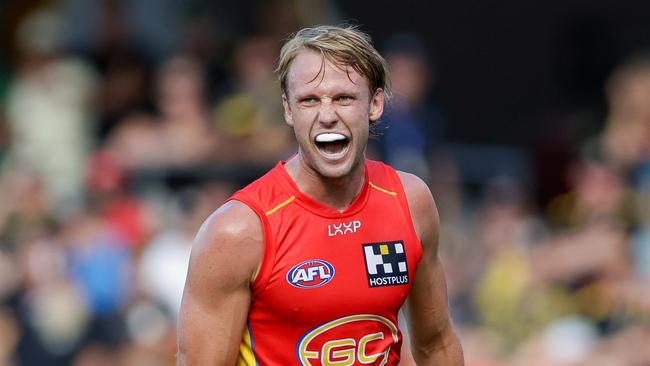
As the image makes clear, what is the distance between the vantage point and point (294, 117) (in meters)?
4.75

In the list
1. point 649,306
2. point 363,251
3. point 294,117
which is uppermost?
point 294,117

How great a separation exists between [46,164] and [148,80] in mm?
1156

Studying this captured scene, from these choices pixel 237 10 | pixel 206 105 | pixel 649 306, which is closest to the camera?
pixel 649 306

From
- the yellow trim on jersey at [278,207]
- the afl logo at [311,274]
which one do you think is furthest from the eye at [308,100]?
the afl logo at [311,274]

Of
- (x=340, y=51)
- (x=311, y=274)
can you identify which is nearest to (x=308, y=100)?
(x=340, y=51)

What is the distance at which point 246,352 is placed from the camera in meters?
4.86

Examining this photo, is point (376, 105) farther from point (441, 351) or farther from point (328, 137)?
point (441, 351)

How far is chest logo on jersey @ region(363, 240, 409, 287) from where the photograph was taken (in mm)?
4824

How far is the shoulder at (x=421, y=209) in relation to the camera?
16.4 feet

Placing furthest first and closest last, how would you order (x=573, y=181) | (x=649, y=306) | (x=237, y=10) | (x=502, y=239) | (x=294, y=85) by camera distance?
1. (x=237, y=10)
2. (x=573, y=181)
3. (x=502, y=239)
4. (x=649, y=306)
5. (x=294, y=85)

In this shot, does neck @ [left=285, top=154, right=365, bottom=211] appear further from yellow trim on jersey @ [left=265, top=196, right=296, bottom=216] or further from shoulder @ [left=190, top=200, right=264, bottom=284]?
shoulder @ [left=190, top=200, right=264, bottom=284]

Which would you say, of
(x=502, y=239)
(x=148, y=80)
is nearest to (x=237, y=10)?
(x=148, y=80)

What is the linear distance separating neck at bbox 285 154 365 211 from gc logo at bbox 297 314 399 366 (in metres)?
0.42

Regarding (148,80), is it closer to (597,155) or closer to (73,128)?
(73,128)
